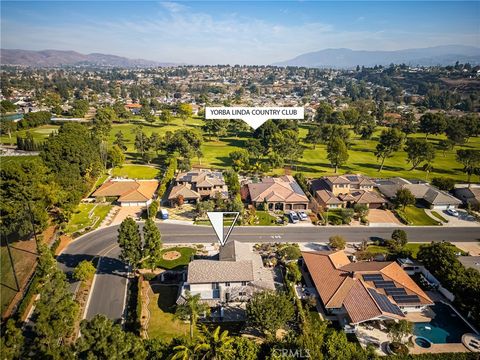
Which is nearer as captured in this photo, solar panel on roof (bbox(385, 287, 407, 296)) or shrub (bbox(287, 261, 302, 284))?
solar panel on roof (bbox(385, 287, 407, 296))

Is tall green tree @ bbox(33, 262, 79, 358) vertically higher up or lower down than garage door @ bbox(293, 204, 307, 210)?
higher up

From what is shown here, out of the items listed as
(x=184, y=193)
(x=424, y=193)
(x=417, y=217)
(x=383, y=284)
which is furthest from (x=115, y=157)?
(x=424, y=193)

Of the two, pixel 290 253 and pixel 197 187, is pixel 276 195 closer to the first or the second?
pixel 197 187

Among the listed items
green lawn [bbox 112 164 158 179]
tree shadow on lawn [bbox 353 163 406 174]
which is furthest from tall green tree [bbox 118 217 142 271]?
tree shadow on lawn [bbox 353 163 406 174]

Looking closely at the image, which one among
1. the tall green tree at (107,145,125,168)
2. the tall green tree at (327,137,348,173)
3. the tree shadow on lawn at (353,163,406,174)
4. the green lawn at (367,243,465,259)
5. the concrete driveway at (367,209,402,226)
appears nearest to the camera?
the green lawn at (367,243,465,259)

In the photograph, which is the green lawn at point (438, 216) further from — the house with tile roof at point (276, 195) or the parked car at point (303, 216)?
the parked car at point (303, 216)

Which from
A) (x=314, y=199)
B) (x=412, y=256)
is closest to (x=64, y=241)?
(x=314, y=199)

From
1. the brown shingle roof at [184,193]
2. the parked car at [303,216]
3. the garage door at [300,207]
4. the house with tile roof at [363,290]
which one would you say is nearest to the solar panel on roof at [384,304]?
the house with tile roof at [363,290]

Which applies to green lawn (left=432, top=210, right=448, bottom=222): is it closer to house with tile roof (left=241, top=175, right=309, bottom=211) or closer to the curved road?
the curved road
